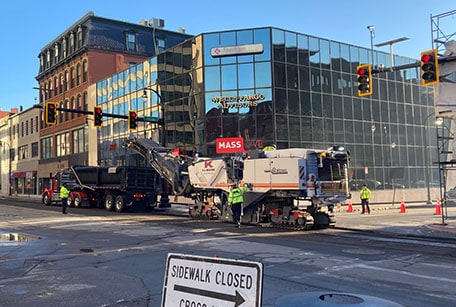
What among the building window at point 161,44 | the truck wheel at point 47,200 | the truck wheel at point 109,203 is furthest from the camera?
the building window at point 161,44

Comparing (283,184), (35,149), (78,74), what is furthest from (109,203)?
(35,149)

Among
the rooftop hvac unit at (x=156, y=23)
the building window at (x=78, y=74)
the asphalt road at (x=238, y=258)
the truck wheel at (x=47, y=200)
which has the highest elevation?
the rooftop hvac unit at (x=156, y=23)

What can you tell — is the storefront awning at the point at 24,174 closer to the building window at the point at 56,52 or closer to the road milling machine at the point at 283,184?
the building window at the point at 56,52

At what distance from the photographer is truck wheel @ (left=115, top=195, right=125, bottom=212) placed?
27.6 m

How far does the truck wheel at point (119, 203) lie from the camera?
2764 cm

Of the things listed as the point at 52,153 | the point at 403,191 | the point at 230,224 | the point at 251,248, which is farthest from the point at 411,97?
the point at 52,153

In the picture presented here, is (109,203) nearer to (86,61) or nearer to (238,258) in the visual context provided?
(238,258)

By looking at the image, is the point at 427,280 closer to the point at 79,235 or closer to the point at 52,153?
the point at 79,235

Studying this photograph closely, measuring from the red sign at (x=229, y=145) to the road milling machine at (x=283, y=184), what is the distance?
8.80 metres

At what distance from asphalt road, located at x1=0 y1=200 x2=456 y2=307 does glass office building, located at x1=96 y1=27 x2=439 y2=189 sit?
538 inches

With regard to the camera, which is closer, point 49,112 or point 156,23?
point 49,112

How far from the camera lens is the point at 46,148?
6278 centimetres

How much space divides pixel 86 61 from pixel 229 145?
93.2ft

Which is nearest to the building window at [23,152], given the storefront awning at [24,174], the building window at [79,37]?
the storefront awning at [24,174]
